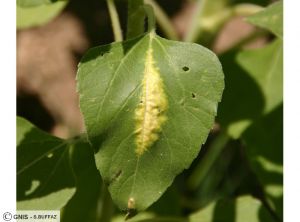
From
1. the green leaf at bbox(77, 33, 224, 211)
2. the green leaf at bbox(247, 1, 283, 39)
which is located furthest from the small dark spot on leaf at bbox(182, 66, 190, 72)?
the green leaf at bbox(247, 1, 283, 39)

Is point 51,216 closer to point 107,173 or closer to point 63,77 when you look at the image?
point 107,173

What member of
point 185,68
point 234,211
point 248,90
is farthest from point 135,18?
point 234,211

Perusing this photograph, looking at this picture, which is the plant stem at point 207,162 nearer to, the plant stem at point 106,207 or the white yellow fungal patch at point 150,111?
the plant stem at point 106,207

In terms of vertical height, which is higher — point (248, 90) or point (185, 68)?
point (185, 68)

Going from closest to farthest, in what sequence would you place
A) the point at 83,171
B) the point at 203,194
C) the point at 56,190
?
the point at 56,190 → the point at 83,171 → the point at 203,194

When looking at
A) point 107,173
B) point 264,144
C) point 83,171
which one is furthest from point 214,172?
point 107,173

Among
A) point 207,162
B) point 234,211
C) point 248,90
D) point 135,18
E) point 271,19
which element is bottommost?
point 207,162

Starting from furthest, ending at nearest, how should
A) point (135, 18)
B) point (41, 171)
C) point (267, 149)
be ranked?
point (267, 149), point (41, 171), point (135, 18)

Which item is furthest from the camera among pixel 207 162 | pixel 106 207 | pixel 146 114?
pixel 207 162

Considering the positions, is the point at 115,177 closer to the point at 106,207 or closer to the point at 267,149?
the point at 106,207
